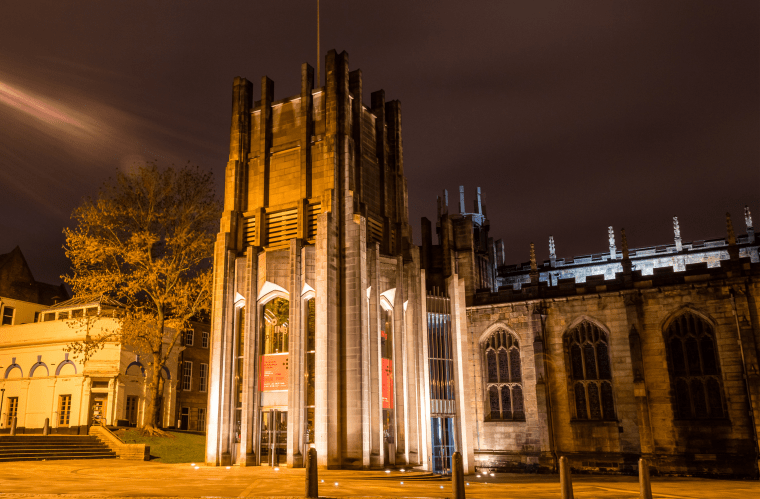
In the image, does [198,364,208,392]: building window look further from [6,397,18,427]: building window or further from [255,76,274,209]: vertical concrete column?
[255,76,274,209]: vertical concrete column

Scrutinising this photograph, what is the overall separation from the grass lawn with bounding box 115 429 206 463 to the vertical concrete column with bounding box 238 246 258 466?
16.9 ft

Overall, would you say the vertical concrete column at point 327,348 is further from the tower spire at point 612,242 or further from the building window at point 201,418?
the tower spire at point 612,242

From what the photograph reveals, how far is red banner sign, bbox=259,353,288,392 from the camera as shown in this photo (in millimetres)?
21750

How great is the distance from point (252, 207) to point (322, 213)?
3.98 m

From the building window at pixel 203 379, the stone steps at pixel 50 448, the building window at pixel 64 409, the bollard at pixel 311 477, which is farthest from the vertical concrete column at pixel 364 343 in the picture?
the building window at pixel 203 379

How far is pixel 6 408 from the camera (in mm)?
39375

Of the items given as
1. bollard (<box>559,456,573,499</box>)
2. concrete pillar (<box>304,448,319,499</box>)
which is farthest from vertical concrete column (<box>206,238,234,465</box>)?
bollard (<box>559,456,573,499</box>)

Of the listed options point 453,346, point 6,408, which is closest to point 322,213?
point 453,346

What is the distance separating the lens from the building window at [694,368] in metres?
25.7

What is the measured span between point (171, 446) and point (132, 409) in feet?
42.6

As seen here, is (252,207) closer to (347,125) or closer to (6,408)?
(347,125)

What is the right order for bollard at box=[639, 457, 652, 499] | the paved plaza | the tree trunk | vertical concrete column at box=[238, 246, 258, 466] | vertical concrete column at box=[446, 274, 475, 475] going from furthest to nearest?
1. the tree trunk
2. vertical concrete column at box=[446, 274, 475, 475]
3. vertical concrete column at box=[238, 246, 258, 466]
4. the paved plaza
5. bollard at box=[639, 457, 652, 499]

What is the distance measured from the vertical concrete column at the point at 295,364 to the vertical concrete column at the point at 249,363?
5.64 ft

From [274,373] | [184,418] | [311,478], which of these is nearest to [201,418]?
[184,418]
